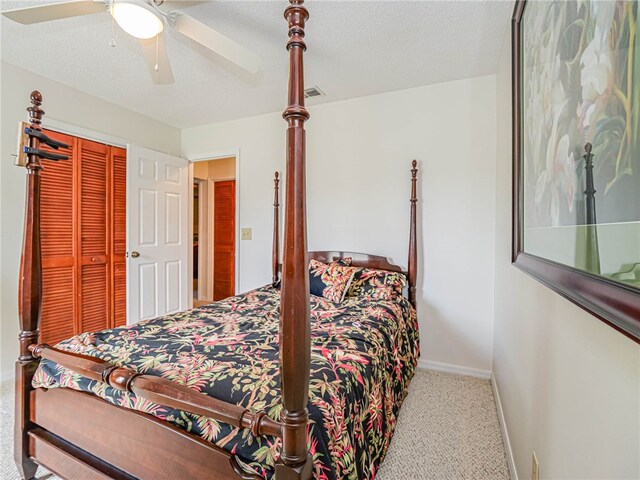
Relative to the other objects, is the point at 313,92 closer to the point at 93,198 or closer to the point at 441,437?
the point at 93,198

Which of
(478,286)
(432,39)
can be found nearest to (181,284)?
(478,286)

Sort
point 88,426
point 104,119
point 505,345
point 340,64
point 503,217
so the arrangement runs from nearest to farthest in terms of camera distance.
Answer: point 88,426, point 505,345, point 503,217, point 340,64, point 104,119

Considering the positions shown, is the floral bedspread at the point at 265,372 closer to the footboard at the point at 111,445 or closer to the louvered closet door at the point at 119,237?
the footboard at the point at 111,445

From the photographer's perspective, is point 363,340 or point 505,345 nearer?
point 363,340

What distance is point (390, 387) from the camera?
164 cm

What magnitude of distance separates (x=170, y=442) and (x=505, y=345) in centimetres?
189

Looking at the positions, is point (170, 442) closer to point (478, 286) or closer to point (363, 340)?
point (363, 340)

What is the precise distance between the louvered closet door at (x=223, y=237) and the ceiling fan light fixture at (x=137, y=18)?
3.75 m

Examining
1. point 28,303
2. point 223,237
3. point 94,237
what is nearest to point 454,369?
point 28,303

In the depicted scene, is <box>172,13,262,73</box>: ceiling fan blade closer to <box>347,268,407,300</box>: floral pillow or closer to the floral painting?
the floral painting

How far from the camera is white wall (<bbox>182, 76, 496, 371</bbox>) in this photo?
257 centimetres

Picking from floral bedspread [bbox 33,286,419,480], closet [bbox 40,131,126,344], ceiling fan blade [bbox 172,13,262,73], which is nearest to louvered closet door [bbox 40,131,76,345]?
closet [bbox 40,131,126,344]

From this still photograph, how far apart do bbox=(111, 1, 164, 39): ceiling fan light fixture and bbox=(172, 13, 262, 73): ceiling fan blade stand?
0.40ft

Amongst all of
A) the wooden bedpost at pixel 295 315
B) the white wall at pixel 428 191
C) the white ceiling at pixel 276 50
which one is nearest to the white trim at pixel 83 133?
the white ceiling at pixel 276 50
